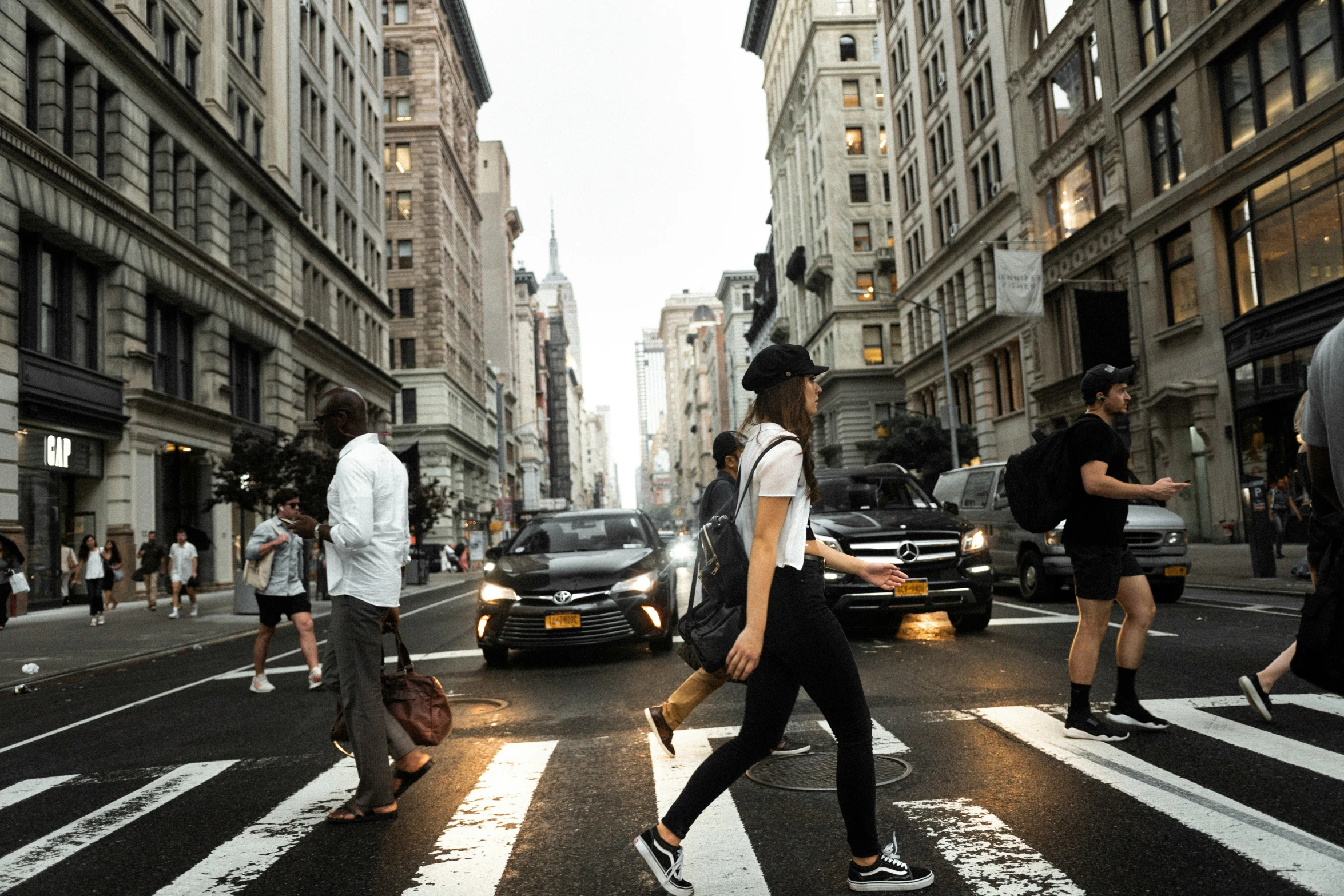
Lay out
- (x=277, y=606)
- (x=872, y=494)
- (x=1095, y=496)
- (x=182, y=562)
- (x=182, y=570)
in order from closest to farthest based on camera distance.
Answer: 1. (x=1095, y=496)
2. (x=277, y=606)
3. (x=872, y=494)
4. (x=182, y=570)
5. (x=182, y=562)

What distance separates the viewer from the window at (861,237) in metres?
61.6

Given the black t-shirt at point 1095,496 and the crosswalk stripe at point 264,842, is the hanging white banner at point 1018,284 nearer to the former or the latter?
the black t-shirt at point 1095,496

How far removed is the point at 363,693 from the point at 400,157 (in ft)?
211

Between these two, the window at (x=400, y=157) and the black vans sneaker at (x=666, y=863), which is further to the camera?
the window at (x=400, y=157)

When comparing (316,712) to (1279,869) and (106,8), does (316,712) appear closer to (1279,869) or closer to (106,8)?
(1279,869)

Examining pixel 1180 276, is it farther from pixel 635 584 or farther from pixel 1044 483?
pixel 1044 483

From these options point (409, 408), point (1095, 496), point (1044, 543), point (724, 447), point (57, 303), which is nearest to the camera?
point (1095, 496)

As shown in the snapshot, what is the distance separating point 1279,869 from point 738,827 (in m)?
2.03

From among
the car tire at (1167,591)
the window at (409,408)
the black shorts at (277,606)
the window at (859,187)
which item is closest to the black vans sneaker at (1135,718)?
the black shorts at (277,606)

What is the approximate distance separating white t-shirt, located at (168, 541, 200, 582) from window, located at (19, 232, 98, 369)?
4921 mm

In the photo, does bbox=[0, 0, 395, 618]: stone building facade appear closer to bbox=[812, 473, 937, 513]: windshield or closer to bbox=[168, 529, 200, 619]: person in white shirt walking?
bbox=[168, 529, 200, 619]: person in white shirt walking

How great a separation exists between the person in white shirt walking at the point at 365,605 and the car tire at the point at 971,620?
7.19 meters

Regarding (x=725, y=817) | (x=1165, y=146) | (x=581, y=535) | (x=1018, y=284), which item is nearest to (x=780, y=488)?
(x=725, y=817)

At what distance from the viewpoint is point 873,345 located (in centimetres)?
5997
